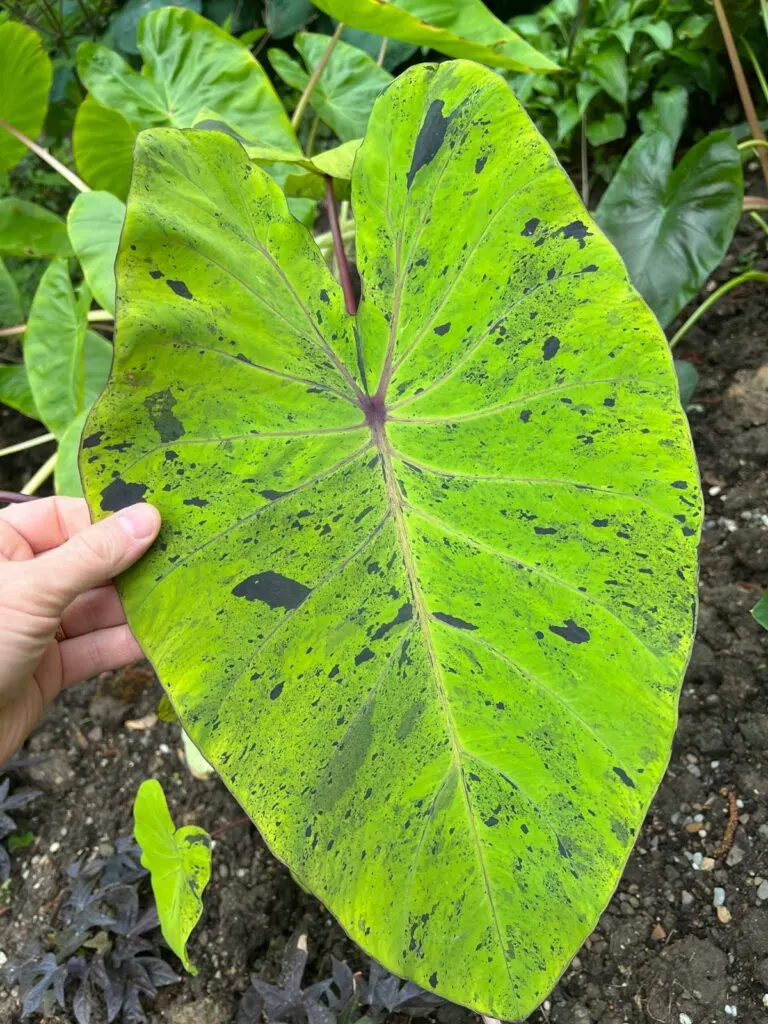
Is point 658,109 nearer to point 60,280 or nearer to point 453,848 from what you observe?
point 60,280

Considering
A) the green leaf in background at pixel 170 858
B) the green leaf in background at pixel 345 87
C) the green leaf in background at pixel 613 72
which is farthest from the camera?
the green leaf in background at pixel 613 72

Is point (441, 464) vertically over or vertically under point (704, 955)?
over

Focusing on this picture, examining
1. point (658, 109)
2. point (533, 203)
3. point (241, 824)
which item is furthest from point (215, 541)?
point (658, 109)

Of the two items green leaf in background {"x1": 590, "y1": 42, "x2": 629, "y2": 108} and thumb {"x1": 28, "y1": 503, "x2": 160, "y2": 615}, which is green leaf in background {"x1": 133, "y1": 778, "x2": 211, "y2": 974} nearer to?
thumb {"x1": 28, "y1": 503, "x2": 160, "y2": 615}

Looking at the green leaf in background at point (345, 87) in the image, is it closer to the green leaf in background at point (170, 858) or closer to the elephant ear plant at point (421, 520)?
the elephant ear plant at point (421, 520)

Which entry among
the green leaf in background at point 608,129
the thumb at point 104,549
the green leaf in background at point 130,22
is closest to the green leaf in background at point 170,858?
the thumb at point 104,549

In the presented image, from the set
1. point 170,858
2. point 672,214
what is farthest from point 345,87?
point 170,858
